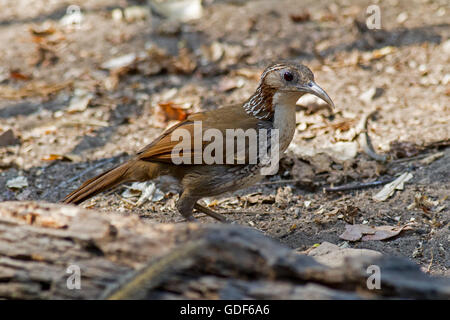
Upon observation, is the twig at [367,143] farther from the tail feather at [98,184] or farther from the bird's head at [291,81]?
the tail feather at [98,184]

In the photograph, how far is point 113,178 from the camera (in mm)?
4168

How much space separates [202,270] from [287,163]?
8.83ft

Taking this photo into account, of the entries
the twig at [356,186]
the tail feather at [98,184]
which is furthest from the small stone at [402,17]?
the tail feather at [98,184]

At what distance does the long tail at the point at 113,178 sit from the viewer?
13.6ft

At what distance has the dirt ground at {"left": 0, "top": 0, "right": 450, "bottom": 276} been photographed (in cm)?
447

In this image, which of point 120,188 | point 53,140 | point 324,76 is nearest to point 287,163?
point 120,188

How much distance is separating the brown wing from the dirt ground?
28cm

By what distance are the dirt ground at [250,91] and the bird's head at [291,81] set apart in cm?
97

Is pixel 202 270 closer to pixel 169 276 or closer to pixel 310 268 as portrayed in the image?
pixel 169 276

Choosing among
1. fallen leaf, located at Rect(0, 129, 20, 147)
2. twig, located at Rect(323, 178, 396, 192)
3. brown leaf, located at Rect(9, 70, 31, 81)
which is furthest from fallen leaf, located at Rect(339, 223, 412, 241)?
brown leaf, located at Rect(9, 70, 31, 81)

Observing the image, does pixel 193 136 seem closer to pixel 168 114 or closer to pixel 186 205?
pixel 186 205

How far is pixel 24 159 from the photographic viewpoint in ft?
17.9

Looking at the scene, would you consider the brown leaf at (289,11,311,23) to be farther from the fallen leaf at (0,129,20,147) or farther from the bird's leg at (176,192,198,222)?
the bird's leg at (176,192,198,222)

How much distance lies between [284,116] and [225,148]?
522 millimetres
